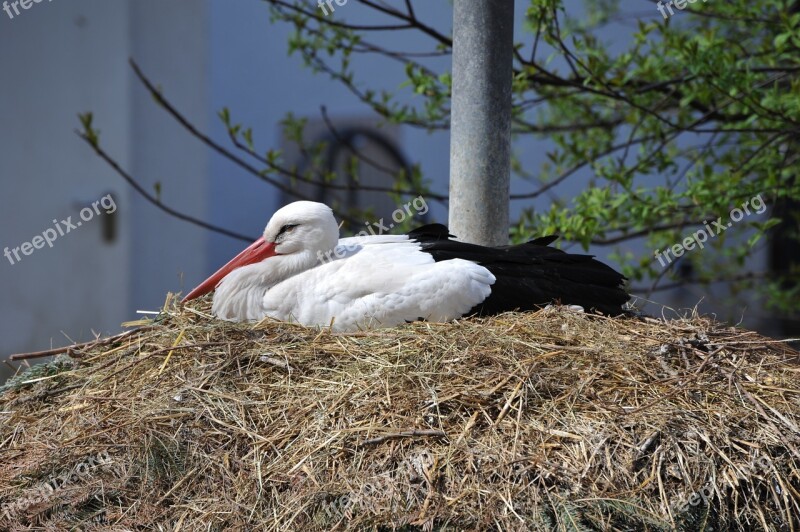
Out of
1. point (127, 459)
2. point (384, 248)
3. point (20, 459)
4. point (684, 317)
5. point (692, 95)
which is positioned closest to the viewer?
point (127, 459)

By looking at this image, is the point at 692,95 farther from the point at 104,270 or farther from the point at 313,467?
the point at 104,270

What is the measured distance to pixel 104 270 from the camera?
8.62 metres

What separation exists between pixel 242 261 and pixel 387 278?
2.55 ft

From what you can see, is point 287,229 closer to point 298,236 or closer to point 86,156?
point 298,236

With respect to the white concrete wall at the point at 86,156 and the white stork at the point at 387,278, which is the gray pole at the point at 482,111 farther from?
the white concrete wall at the point at 86,156

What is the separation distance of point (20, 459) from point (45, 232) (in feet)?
18.4

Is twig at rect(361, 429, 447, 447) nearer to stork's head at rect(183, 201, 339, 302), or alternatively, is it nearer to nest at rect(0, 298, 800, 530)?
nest at rect(0, 298, 800, 530)

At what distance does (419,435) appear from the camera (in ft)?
9.36

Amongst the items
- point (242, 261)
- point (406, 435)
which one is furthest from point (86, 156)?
point (406, 435)

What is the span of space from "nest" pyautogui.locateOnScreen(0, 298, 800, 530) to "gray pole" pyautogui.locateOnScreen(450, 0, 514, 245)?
31.1 inches

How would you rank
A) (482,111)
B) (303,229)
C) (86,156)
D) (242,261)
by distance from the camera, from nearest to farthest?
(482,111) < (303,229) < (242,261) < (86,156)

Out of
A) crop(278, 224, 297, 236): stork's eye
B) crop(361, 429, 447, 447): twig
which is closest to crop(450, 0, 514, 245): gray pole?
crop(278, 224, 297, 236): stork's eye

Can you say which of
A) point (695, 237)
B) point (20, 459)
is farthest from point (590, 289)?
point (20, 459)

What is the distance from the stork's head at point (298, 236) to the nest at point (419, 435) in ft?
2.35
